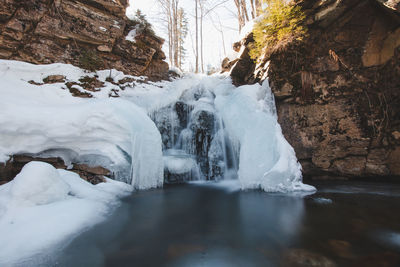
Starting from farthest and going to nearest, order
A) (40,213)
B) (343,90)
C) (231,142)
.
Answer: (231,142), (343,90), (40,213)

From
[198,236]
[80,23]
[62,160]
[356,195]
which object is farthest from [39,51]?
[356,195]

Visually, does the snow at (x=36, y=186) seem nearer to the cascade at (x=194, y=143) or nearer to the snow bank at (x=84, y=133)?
the snow bank at (x=84, y=133)

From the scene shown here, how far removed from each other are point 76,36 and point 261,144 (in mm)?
7257

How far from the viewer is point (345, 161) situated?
457cm

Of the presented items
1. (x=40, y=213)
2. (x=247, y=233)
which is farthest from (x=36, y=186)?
(x=247, y=233)

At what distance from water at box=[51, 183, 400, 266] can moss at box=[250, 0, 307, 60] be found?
403 cm

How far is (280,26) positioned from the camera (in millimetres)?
4930

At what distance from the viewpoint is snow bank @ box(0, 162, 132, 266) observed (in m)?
1.54

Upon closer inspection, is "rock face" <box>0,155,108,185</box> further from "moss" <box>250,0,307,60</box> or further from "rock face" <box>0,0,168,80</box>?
Result: "moss" <box>250,0,307,60</box>

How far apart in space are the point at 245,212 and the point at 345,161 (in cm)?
355

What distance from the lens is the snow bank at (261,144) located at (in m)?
3.87

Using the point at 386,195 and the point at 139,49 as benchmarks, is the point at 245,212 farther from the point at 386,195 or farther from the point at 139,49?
the point at 139,49

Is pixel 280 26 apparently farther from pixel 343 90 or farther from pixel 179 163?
pixel 179 163

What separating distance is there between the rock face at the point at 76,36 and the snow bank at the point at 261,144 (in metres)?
4.94
